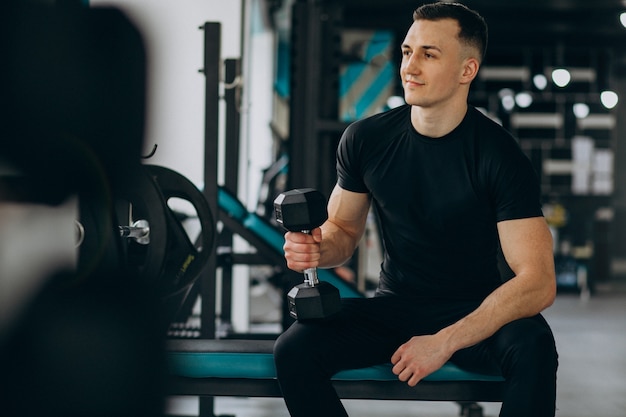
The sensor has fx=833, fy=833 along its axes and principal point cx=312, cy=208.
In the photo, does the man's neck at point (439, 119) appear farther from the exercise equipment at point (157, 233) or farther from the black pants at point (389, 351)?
the exercise equipment at point (157, 233)

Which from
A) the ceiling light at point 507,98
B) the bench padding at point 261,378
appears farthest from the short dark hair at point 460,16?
the ceiling light at point 507,98

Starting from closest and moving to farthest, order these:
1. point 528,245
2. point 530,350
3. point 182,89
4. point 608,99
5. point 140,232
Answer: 1. point 530,350
2. point 528,245
3. point 140,232
4. point 182,89
5. point 608,99

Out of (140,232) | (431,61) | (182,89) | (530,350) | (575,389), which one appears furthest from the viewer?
(182,89)

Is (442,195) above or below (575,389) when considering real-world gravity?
above

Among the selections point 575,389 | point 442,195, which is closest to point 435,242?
point 442,195

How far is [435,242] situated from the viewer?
198 cm

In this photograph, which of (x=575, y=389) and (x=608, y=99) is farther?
(x=608, y=99)

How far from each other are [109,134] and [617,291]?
815 cm

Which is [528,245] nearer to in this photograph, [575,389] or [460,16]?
[460,16]

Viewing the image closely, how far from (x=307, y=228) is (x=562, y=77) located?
25.5ft

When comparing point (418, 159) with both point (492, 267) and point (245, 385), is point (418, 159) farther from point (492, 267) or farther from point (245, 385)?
point (245, 385)

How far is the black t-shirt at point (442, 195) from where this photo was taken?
1918 millimetres

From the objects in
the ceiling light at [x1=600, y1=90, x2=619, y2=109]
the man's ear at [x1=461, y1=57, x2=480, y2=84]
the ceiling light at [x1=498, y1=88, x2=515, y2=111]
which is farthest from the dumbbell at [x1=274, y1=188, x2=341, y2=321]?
the ceiling light at [x1=600, y1=90, x2=619, y2=109]

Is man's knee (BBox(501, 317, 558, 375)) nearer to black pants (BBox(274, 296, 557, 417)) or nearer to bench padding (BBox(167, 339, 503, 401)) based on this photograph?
black pants (BBox(274, 296, 557, 417))
